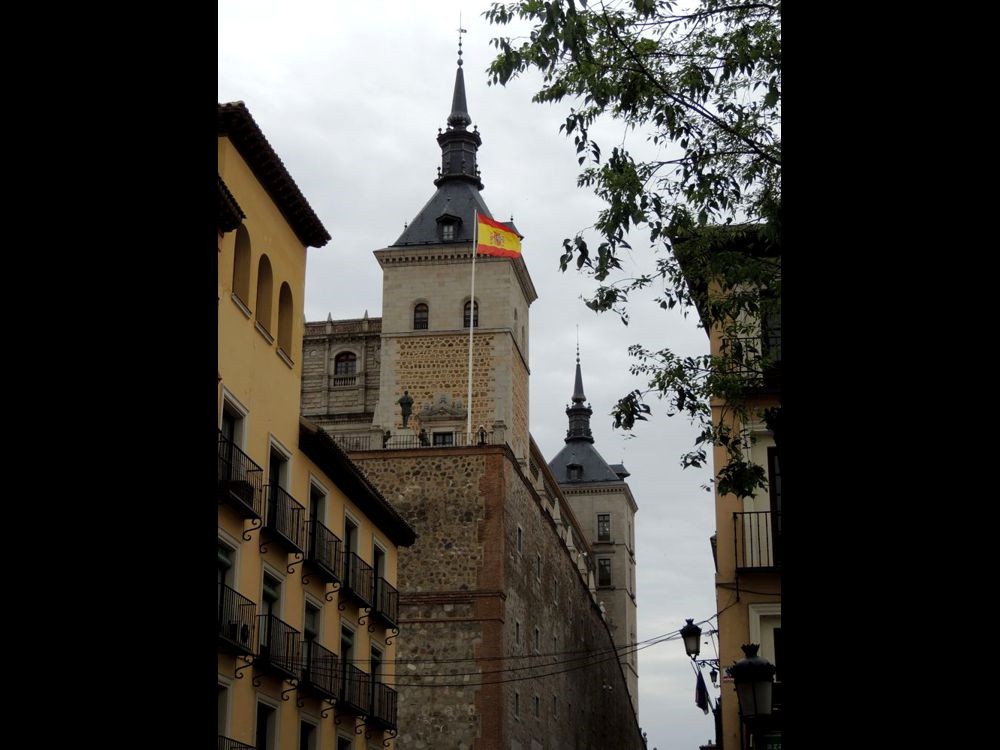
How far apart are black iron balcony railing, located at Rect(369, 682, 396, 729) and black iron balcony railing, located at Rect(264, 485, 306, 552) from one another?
18.6ft

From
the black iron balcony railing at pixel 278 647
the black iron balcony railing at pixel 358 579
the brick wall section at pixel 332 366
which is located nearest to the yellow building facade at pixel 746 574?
the black iron balcony railing at pixel 278 647

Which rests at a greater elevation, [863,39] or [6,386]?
[863,39]

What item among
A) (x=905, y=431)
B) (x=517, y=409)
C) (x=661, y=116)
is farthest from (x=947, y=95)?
(x=517, y=409)

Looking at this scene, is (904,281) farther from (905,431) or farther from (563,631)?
(563,631)

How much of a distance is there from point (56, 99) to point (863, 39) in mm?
2194

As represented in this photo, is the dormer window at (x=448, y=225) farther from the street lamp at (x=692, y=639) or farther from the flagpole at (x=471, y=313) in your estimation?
the street lamp at (x=692, y=639)

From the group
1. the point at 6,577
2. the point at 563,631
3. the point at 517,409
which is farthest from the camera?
the point at 517,409

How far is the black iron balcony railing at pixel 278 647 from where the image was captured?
21.8 m

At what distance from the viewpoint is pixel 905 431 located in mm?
3512

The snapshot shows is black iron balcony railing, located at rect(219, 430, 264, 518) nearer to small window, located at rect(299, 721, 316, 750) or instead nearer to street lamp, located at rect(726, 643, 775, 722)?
small window, located at rect(299, 721, 316, 750)

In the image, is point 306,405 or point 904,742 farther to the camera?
point 306,405

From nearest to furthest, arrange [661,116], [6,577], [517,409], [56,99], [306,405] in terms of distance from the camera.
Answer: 1. [6,577]
2. [56,99]
3. [661,116]
4. [517,409]
5. [306,405]

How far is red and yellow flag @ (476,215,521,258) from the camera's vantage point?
5372cm

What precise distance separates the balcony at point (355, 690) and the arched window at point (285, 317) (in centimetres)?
622
